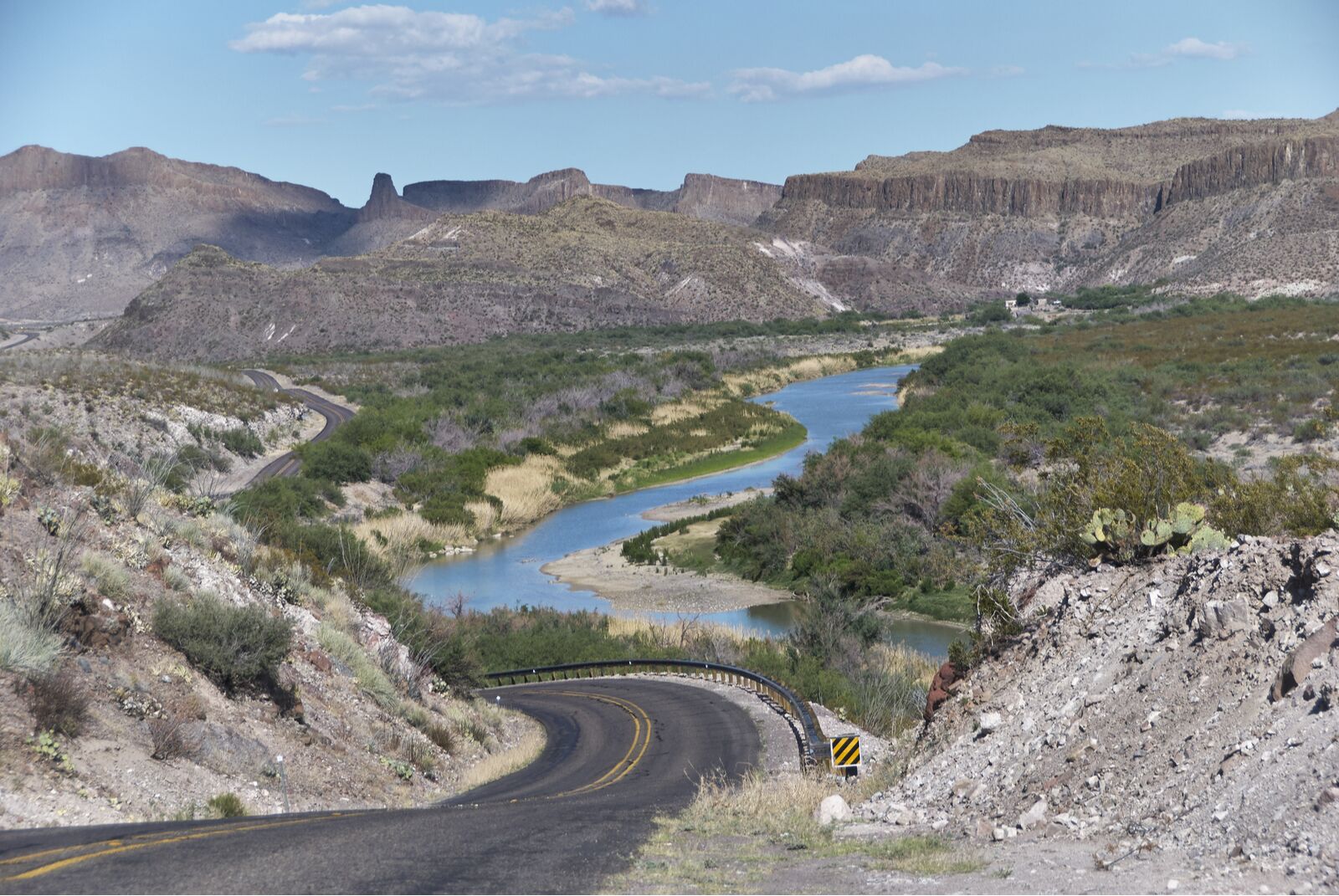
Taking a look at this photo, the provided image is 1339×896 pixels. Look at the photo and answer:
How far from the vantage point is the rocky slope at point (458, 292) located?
146m

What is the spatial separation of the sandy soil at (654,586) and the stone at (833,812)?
30006mm

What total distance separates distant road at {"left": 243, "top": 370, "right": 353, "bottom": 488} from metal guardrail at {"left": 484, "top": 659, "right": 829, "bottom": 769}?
2507 centimetres

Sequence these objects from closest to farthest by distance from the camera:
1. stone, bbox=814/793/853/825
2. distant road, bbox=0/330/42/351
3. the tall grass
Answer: stone, bbox=814/793/853/825 → the tall grass → distant road, bbox=0/330/42/351

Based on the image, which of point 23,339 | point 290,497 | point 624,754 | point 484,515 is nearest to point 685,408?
point 484,515

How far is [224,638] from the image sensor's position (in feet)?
53.5

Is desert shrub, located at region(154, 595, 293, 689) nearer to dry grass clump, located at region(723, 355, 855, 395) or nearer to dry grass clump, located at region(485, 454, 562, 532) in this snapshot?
dry grass clump, located at region(485, 454, 562, 532)

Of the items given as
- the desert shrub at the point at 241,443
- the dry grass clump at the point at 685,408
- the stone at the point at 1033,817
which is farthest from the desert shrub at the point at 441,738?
the dry grass clump at the point at 685,408

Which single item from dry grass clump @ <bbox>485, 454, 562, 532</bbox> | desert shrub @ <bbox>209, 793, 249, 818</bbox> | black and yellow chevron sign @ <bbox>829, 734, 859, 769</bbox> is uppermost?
desert shrub @ <bbox>209, 793, 249, 818</bbox>

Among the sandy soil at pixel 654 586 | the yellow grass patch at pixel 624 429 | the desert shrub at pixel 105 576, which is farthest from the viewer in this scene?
the yellow grass patch at pixel 624 429

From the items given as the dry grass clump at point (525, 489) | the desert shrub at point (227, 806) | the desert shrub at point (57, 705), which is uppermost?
the desert shrub at point (57, 705)

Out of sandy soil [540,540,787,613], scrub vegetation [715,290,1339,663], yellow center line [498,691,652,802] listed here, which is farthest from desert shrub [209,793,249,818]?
sandy soil [540,540,787,613]

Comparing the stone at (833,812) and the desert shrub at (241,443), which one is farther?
the desert shrub at (241,443)

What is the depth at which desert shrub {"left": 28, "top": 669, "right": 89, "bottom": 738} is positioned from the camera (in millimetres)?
12172

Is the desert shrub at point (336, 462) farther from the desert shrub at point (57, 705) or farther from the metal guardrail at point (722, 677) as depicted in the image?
the desert shrub at point (57, 705)
